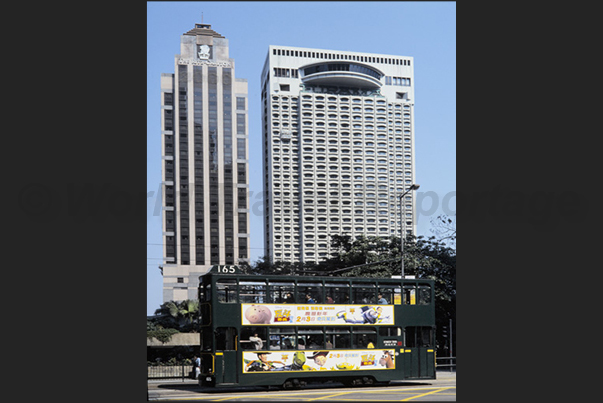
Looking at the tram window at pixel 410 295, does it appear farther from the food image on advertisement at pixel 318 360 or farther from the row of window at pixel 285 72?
the row of window at pixel 285 72

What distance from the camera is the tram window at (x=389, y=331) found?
69.7 feet

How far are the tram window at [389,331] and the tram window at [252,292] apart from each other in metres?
4.04

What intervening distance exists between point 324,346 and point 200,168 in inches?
3059

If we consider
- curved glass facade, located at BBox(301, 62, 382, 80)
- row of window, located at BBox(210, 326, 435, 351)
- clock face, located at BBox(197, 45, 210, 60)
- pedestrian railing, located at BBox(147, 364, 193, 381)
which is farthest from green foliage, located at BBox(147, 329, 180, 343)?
clock face, located at BBox(197, 45, 210, 60)

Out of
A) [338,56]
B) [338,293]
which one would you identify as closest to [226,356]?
[338,293]

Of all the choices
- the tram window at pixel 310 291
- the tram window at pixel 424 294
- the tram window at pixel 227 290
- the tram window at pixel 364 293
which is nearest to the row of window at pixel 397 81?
the tram window at pixel 424 294

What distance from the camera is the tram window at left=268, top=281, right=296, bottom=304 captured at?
1969 cm

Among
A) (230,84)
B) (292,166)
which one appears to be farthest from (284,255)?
(230,84)

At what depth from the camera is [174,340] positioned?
117ft

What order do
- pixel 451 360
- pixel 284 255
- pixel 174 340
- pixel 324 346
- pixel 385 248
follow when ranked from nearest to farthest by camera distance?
pixel 324 346 → pixel 451 360 → pixel 174 340 → pixel 385 248 → pixel 284 255

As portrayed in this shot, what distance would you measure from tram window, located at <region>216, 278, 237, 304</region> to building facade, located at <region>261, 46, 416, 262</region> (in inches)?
1859

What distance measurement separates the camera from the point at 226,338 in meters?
19.5

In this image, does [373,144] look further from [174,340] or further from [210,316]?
[210,316]

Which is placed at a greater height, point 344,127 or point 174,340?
point 344,127
